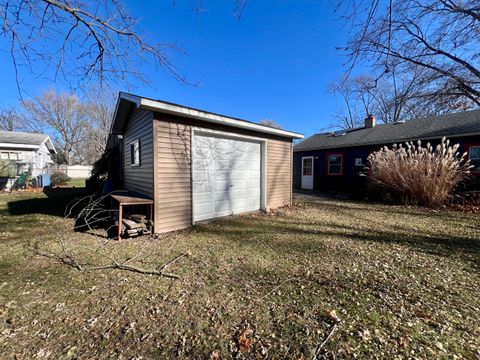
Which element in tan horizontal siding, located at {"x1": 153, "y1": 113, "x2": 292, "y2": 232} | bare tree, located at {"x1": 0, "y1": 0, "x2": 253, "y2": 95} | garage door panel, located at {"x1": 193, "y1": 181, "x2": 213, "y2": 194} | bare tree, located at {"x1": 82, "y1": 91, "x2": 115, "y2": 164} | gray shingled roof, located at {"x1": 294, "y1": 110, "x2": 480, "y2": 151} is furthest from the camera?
bare tree, located at {"x1": 82, "y1": 91, "x2": 115, "y2": 164}

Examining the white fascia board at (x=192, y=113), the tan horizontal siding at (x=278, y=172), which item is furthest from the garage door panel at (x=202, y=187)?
the tan horizontal siding at (x=278, y=172)

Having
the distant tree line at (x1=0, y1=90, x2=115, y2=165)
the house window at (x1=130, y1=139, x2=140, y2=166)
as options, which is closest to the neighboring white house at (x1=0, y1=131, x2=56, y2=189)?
the distant tree line at (x1=0, y1=90, x2=115, y2=165)

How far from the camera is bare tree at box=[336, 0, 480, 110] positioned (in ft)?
12.9

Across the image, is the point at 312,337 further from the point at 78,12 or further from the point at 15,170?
the point at 15,170

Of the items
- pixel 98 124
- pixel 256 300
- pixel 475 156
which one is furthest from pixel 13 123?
pixel 475 156

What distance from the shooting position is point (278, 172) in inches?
307

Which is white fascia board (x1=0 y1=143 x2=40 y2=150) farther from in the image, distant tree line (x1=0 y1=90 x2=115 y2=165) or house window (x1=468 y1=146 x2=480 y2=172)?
house window (x1=468 y1=146 x2=480 y2=172)

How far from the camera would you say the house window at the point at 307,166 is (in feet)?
47.4

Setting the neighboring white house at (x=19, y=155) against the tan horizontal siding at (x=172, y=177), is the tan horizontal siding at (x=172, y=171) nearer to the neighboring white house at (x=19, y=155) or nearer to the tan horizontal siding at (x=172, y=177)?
the tan horizontal siding at (x=172, y=177)

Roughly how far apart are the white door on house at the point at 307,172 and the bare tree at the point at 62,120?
→ 24.8 metres

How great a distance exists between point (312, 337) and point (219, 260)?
6.30 ft

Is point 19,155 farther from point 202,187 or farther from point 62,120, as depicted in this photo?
point 62,120

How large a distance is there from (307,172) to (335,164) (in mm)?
1966

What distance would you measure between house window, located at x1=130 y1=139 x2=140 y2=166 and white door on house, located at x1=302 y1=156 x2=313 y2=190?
436 inches
